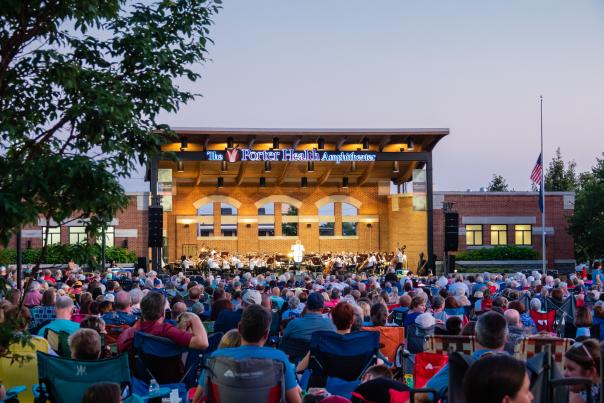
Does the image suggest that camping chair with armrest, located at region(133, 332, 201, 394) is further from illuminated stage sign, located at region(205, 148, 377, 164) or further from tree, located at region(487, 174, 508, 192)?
tree, located at region(487, 174, 508, 192)

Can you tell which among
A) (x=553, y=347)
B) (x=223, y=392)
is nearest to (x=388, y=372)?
(x=223, y=392)

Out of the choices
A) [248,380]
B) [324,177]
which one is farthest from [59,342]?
[324,177]

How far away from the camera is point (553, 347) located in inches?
287

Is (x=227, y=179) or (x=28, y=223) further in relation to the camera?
(x=227, y=179)

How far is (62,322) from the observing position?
923cm

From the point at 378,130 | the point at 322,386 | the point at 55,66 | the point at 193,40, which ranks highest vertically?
the point at 378,130

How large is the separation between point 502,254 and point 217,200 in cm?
1650

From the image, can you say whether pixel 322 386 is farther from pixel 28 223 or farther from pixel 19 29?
pixel 19 29

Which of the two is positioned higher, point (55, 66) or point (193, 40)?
point (193, 40)

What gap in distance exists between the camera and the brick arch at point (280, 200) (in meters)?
47.4

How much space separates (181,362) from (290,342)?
77.6 inches

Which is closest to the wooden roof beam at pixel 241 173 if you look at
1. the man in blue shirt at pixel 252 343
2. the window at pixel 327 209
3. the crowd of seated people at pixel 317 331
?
the window at pixel 327 209

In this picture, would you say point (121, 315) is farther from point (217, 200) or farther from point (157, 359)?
point (217, 200)

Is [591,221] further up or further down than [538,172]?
further down
